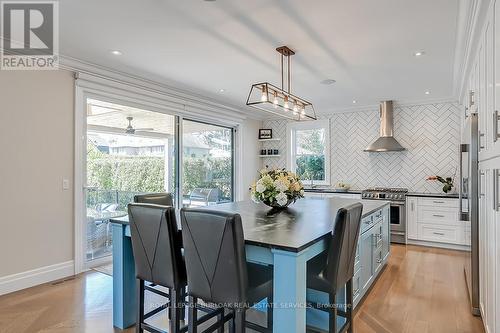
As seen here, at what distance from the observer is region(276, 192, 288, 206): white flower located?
2.74 m

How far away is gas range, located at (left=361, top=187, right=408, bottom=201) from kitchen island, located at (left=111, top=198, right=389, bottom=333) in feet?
5.03

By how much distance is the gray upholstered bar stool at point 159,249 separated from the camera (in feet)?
6.28

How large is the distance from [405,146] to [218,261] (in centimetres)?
523

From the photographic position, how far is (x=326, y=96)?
5293 mm

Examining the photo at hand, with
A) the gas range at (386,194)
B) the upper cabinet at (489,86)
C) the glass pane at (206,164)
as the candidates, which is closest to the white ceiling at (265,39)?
the upper cabinet at (489,86)

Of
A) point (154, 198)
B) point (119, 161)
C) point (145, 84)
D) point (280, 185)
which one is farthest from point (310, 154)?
point (154, 198)

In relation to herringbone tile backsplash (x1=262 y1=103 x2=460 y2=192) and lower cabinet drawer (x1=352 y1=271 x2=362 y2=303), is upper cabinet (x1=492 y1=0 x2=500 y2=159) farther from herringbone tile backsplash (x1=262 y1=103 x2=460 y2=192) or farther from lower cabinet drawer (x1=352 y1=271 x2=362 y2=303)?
herringbone tile backsplash (x1=262 y1=103 x2=460 y2=192)

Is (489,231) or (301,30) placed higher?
(301,30)

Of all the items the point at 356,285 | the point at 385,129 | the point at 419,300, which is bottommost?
the point at 419,300

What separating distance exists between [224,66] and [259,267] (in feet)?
8.37

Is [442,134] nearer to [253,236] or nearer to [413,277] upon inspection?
[413,277]

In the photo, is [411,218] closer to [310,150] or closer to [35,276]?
[310,150]

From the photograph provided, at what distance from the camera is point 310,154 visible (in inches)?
269

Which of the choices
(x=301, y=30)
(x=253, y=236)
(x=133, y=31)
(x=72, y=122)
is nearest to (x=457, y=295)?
(x=253, y=236)
